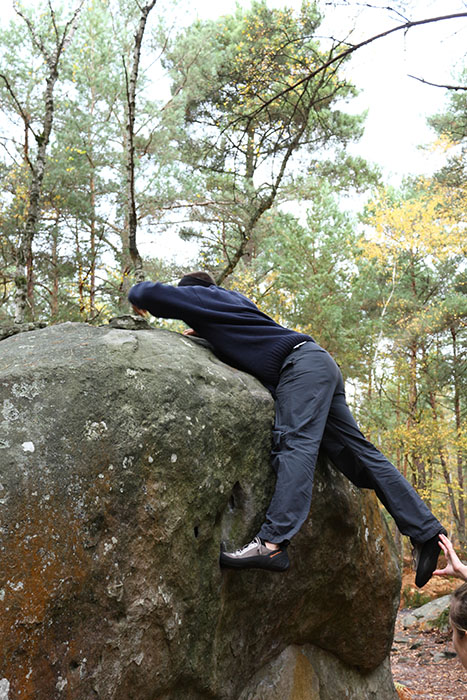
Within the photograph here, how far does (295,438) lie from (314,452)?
135mm

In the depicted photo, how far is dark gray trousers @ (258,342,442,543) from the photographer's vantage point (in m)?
2.95

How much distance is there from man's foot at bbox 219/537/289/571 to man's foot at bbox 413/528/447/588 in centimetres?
96

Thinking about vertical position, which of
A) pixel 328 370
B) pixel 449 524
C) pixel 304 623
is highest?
pixel 328 370

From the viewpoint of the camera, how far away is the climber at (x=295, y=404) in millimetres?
3076

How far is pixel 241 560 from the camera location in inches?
111

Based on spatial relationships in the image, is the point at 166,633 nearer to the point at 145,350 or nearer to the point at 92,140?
the point at 145,350

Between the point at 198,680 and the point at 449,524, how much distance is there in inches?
1152

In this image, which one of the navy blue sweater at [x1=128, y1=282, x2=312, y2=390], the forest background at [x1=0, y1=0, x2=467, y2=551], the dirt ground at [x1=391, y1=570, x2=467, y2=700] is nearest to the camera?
the navy blue sweater at [x1=128, y1=282, x2=312, y2=390]

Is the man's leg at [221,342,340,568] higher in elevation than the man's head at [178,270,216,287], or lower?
lower

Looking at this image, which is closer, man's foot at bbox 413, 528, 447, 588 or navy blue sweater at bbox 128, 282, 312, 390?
man's foot at bbox 413, 528, 447, 588

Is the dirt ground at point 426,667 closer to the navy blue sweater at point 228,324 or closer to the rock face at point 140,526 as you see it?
the rock face at point 140,526

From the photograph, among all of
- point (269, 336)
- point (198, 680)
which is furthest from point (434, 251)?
point (198, 680)

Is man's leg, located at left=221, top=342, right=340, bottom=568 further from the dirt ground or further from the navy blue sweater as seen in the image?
the dirt ground

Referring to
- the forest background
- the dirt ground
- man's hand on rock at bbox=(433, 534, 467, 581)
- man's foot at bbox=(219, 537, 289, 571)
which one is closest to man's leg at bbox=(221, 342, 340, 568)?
man's foot at bbox=(219, 537, 289, 571)
